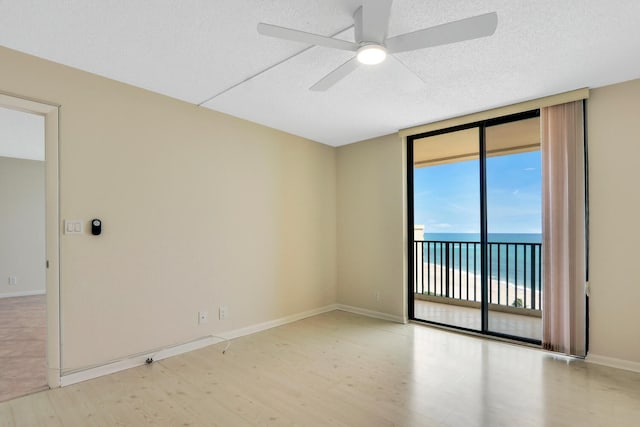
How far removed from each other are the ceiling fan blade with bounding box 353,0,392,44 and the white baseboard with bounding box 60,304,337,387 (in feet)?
10.1

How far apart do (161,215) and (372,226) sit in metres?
2.69

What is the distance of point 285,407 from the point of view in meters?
2.16

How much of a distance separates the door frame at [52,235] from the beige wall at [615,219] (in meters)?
4.49

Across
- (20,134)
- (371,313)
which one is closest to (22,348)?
(20,134)

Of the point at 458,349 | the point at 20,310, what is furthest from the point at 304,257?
the point at 20,310

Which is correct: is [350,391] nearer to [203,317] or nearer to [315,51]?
[203,317]

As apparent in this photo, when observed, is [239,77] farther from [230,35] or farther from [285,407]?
[285,407]

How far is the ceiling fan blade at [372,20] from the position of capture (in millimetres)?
1526

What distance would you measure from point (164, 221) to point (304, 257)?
6.51 ft

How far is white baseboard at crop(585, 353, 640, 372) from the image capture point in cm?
264

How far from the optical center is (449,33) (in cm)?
163

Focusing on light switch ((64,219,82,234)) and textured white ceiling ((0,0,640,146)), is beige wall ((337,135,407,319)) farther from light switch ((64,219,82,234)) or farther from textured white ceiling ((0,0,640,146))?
light switch ((64,219,82,234))

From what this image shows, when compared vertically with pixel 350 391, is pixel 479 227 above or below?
above

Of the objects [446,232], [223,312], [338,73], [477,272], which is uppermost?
[338,73]
